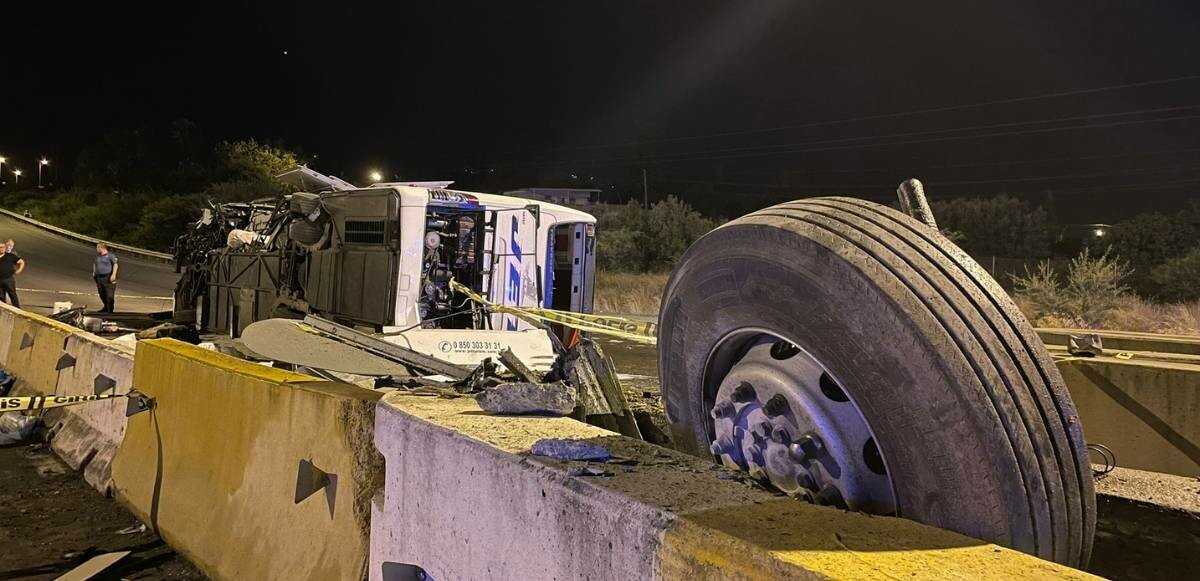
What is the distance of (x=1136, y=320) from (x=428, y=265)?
1382 centimetres

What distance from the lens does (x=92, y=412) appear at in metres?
5.50

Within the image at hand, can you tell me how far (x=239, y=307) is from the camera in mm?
9750

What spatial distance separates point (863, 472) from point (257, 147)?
59.5m

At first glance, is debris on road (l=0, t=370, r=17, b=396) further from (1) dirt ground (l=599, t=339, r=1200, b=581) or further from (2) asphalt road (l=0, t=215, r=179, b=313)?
(2) asphalt road (l=0, t=215, r=179, b=313)

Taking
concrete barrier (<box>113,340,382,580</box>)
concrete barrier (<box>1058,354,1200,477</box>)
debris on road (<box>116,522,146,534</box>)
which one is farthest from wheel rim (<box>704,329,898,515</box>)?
debris on road (<box>116,522,146,534</box>)

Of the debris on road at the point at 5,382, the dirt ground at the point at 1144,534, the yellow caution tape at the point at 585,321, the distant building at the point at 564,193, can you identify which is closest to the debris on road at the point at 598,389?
the yellow caution tape at the point at 585,321

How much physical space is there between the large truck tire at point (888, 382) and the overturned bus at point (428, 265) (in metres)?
5.00

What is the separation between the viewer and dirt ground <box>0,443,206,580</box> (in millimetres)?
3844

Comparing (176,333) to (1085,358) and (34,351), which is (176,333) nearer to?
(34,351)

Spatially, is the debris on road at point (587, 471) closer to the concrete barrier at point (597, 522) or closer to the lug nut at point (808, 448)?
the concrete barrier at point (597, 522)

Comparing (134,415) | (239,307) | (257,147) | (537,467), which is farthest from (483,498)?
(257,147)

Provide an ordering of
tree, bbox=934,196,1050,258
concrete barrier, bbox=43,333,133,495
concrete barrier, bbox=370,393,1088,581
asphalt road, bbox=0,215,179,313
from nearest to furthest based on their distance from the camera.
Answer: concrete barrier, bbox=370,393,1088,581 → concrete barrier, bbox=43,333,133,495 → asphalt road, bbox=0,215,179,313 → tree, bbox=934,196,1050,258

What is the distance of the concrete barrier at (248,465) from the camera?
290cm

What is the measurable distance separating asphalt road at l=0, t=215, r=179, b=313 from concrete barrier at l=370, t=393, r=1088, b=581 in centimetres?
1749
